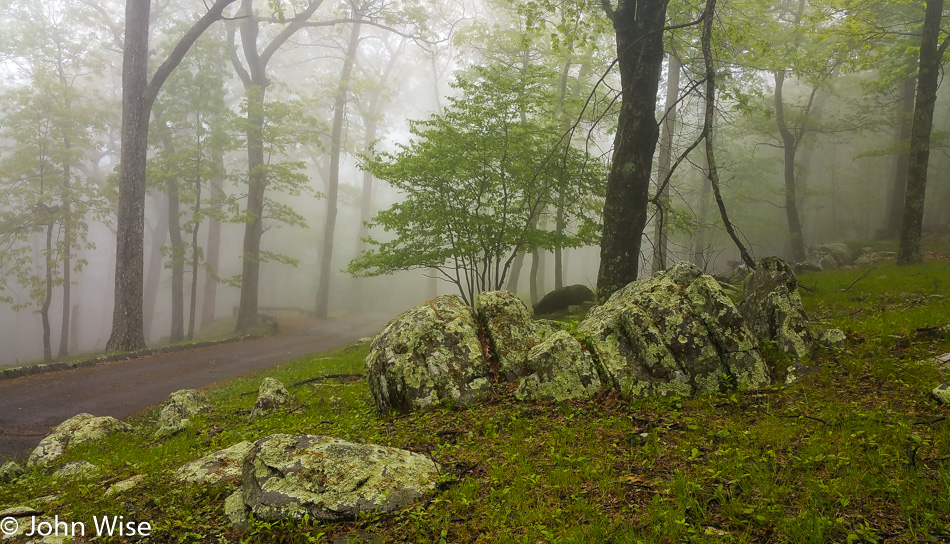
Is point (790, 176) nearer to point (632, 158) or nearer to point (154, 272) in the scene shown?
point (632, 158)

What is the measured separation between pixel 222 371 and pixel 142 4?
13819 millimetres

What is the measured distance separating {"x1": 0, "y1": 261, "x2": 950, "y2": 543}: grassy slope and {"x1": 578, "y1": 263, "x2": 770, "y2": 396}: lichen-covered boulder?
0.32 m

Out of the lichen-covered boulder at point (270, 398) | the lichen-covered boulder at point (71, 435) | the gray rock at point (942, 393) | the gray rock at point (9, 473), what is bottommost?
the lichen-covered boulder at point (71, 435)

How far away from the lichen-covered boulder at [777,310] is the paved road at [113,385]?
37.4ft

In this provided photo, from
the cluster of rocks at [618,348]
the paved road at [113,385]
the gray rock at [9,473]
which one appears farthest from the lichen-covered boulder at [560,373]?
the paved road at [113,385]

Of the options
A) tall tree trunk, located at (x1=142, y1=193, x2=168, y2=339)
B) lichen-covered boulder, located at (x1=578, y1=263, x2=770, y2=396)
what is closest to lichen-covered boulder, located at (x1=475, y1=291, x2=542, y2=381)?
lichen-covered boulder, located at (x1=578, y1=263, x2=770, y2=396)

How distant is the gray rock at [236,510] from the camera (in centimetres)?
347

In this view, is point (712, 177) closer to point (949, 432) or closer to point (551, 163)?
point (949, 432)

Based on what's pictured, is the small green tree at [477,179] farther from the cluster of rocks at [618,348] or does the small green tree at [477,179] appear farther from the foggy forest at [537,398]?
the cluster of rocks at [618,348]

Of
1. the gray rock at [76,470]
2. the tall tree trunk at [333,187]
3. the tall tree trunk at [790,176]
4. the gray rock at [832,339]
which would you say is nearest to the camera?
the gray rock at [76,470]

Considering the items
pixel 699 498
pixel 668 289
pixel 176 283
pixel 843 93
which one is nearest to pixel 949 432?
pixel 699 498

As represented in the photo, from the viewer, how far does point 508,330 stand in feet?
22.6

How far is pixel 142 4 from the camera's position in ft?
55.3

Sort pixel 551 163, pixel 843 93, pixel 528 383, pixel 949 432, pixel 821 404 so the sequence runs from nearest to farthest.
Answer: pixel 949 432 < pixel 821 404 < pixel 528 383 < pixel 551 163 < pixel 843 93
